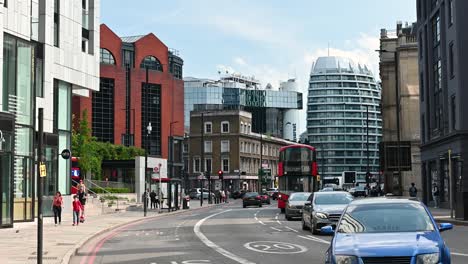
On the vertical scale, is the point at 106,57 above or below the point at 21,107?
above

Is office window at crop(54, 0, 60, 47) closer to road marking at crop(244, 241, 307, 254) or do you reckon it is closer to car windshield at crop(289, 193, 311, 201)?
car windshield at crop(289, 193, 311, 201)

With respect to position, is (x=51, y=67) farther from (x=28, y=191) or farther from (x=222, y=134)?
(x=222, y=134)

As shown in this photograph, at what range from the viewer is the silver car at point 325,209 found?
80.5 ft

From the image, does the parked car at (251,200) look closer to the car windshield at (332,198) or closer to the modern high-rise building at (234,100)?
the car windshield at (332,198)

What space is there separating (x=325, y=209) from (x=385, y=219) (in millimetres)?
13780

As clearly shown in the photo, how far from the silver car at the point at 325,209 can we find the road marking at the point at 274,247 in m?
3.20

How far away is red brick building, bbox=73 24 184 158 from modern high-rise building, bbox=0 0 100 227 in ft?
187

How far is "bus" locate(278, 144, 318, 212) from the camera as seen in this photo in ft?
142

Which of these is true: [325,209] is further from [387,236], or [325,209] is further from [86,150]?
[86,150]

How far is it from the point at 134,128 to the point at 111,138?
12.4ft

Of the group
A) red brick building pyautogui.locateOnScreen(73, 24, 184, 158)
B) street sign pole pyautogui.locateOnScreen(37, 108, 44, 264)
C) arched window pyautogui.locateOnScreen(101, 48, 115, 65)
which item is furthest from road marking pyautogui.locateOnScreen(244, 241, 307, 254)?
arched window pyautogui.locateOnScreen(101, 48, 115, 65)

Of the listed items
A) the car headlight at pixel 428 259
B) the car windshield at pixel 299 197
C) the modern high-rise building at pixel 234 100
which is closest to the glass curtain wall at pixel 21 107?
the car windshield at pixel 299 197

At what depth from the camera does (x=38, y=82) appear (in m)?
36.2

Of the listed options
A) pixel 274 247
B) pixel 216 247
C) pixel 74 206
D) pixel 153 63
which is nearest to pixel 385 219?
pixel 274 247
